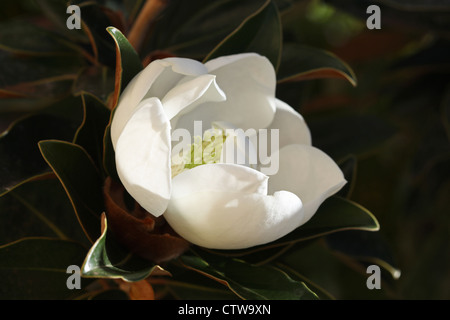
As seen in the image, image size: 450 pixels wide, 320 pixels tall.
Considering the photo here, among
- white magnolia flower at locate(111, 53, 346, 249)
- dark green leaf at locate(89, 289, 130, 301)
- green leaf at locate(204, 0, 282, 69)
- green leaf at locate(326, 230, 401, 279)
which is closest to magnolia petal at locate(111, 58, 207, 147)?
white magnolia flower at locate(111, 53, 346, 249)

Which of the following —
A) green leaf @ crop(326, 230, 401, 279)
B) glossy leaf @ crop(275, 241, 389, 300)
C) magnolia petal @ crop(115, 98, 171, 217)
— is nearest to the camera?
magnolia petal @ crop(115, 98, 171, 217)

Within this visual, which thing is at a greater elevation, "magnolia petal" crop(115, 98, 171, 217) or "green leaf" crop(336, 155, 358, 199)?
"magnolia petal" crop(115, 98, 171, 217)

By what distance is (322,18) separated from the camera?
1.50 meters

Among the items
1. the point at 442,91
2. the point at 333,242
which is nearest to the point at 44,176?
the point at 333,242

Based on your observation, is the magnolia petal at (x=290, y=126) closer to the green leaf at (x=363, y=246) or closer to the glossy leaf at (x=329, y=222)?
the glossy leaf at (x=329, y=222)

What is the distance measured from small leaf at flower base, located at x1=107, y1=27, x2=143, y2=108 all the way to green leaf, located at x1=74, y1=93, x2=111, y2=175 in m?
0.07

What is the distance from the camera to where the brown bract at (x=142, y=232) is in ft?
1.94

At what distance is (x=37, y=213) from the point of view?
0.78 m

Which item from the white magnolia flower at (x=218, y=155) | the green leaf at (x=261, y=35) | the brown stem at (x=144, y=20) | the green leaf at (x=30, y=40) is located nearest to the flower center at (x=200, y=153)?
the white magnolia flower at (x=218, y=155)

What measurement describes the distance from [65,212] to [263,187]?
0.38 metres

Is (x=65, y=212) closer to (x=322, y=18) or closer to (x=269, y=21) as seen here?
(x=269, y=21)

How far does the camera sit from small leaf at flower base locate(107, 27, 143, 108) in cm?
58

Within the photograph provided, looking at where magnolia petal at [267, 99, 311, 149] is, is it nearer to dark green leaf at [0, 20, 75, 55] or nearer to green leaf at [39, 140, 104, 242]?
green leaf at [39, 140, 104, 242]

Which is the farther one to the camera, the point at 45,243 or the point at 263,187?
the point at 45,243
